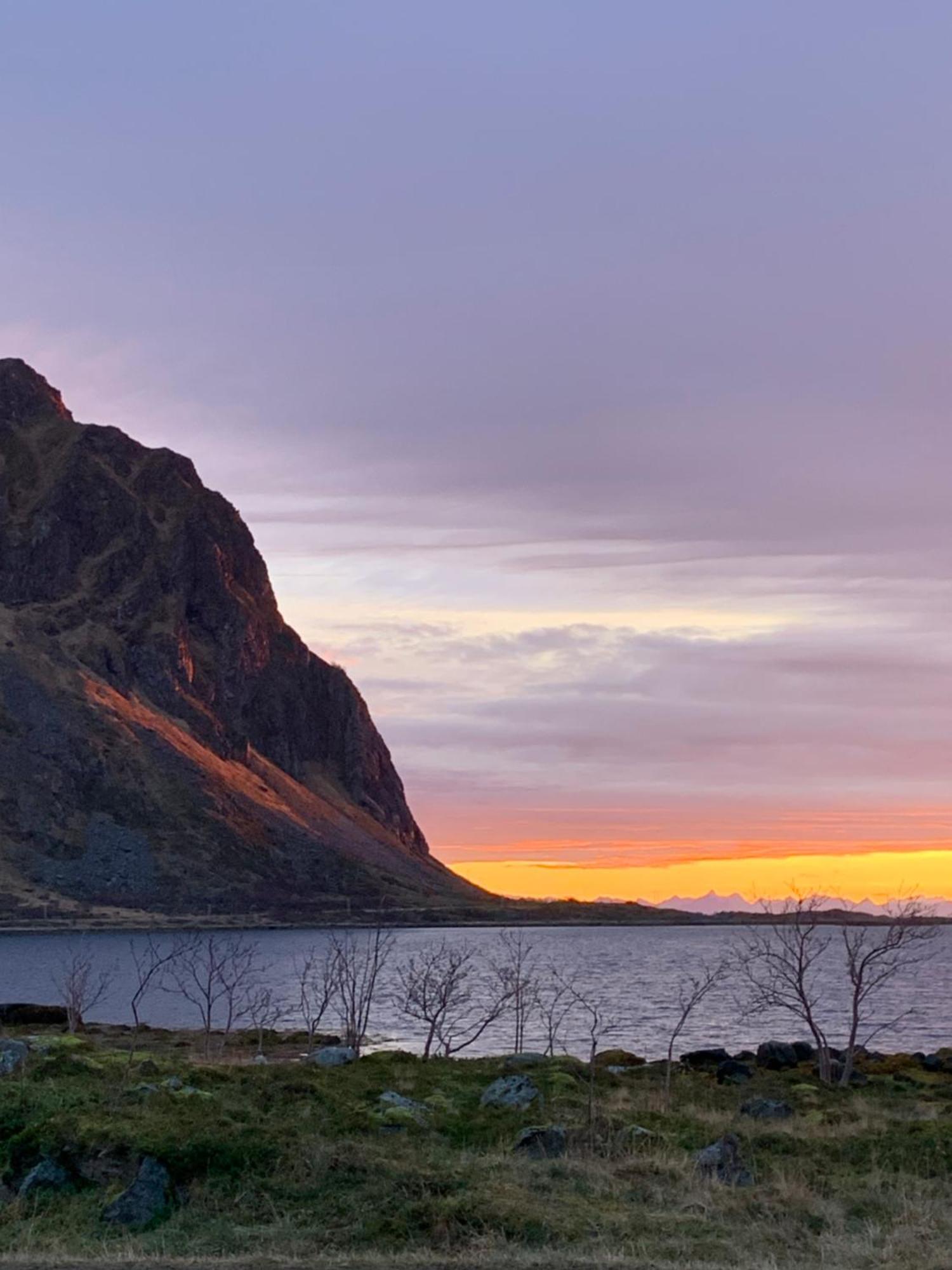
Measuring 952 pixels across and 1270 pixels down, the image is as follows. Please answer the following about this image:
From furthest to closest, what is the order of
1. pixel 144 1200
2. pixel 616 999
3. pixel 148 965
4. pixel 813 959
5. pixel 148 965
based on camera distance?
pixel 148 965, pixel 148 965, pixel 616 999, pixel 813 959, pixel 144 1200

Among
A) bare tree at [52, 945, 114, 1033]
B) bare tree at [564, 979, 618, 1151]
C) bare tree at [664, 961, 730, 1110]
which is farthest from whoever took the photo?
bare tree at [564, 979, 618, 1151]

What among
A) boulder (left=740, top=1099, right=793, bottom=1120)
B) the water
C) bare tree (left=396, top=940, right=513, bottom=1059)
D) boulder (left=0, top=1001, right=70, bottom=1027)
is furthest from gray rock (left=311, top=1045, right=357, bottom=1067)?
boulder (left=0, top=1001, right=70, bottom=1027)

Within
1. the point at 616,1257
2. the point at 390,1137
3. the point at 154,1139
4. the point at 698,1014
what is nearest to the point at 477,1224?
the point at 616,1257

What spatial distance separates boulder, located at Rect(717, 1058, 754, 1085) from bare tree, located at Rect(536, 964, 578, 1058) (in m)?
5.56

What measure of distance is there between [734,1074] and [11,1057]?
22496mm

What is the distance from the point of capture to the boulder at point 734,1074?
148 ft

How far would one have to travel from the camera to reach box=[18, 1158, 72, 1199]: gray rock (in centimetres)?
2023

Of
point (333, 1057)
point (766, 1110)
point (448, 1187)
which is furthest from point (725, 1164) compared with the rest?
point (333, 1057)

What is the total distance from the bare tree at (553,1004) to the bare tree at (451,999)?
231 centimetres

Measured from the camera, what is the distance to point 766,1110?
3344cm

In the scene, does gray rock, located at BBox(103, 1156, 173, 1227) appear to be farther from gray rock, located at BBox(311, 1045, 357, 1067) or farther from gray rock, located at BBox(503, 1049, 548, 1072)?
gray rock, located at BBox(503, 1049, 548, 1072)

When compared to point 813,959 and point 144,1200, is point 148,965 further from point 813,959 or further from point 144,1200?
point 144,1200

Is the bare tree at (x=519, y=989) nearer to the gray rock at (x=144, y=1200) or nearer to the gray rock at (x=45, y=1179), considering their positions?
the gray rock at (x=45, y=1179)

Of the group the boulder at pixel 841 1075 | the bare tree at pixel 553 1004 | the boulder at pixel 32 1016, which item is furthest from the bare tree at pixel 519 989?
the boulder at pixel 32 1016
